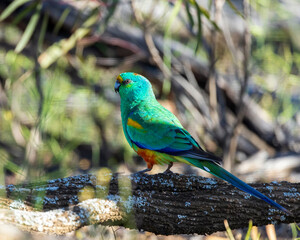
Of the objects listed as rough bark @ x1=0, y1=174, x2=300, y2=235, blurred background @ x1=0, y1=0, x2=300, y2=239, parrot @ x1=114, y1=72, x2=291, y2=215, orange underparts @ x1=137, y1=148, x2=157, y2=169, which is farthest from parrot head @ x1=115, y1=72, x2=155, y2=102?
blurred background @ x1=0, y1=0, x2=300, y2=239

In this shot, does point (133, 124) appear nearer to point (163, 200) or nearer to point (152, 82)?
point (163, 200)

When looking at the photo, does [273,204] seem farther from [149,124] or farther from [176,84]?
[176,84]

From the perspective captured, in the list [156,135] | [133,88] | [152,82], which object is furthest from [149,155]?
[152,82]

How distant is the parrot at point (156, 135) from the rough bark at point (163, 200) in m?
0.09

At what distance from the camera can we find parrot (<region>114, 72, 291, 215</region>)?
7.23ft

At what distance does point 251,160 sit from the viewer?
4.74 meters

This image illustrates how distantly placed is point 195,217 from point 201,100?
2900mm

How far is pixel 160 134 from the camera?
2463mm

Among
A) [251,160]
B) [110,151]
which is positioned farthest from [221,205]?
[110,151]

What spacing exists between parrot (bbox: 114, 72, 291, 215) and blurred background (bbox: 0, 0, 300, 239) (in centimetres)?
148

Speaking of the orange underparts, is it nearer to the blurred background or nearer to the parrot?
the parrot

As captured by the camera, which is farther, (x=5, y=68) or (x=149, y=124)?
(x=5, y=68)

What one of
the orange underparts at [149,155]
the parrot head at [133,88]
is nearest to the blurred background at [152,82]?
the parrot head at [133,88]

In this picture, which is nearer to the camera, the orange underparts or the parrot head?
the orange underparts
